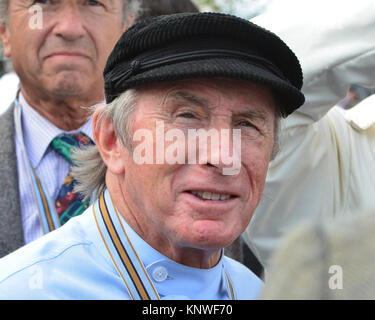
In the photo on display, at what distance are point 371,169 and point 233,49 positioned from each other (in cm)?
107

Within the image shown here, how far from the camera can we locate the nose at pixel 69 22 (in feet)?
9.16

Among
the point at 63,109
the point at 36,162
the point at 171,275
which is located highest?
the point at 63,109

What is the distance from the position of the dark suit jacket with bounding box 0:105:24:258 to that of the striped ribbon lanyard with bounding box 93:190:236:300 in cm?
87

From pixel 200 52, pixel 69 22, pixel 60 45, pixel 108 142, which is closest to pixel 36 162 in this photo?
pixel 60 45

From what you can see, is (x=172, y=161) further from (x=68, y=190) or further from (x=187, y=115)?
(x=68, y=190)

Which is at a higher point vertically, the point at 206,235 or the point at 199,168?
the point at 199,168

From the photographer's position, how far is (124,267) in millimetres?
1619

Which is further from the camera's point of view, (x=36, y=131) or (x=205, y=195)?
(x=36, y=131)

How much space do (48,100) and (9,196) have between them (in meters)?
0.61

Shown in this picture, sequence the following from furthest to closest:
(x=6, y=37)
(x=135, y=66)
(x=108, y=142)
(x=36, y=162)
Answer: (x=6, y=37) → (x=36, y=162) → (x=108, y=142) → (x=135, y=66)

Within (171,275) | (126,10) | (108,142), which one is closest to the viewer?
(171,275)

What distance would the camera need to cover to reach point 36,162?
2.75m

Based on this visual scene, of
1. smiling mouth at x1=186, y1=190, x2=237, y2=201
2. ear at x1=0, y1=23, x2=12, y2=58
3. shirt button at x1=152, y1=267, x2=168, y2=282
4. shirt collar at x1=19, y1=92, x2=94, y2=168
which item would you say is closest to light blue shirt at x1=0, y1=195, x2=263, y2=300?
shirt button at x1=152, y1=267, x2=168, y2=282
